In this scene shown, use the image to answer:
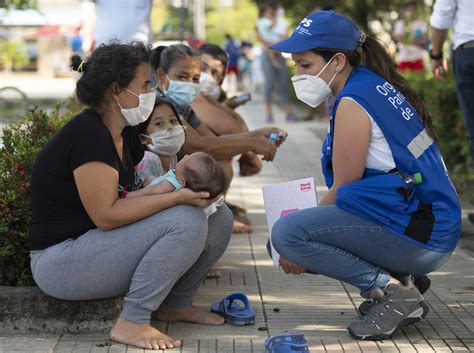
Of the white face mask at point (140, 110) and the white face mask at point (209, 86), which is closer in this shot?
the white face mask at point (140, 110)

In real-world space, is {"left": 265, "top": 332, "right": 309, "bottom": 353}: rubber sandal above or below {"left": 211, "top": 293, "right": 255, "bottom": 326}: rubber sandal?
above

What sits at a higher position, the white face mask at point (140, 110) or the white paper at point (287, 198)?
the white face mask at point (140, 110)

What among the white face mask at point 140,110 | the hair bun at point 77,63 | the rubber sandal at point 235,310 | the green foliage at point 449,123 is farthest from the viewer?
the green foliage at point 449,123

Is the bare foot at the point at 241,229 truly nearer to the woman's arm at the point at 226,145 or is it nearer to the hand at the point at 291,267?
the woman's arm at the point at 226,145

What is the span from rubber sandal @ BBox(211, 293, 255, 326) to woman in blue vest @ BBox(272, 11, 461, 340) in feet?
1.22

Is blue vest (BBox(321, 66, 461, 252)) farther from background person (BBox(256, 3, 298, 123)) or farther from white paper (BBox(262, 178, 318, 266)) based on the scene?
background person (BBox(256, 3, 298, 123))

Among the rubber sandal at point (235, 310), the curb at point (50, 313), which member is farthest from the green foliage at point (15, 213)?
the rubber sandal at point (235, 310)

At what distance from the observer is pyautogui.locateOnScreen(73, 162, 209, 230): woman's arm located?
423cm

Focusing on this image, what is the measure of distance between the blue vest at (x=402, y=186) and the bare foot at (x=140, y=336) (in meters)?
0.99

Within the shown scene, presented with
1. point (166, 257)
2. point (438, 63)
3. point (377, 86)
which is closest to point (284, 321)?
point (166, 257)

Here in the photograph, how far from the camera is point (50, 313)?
15.1 feet

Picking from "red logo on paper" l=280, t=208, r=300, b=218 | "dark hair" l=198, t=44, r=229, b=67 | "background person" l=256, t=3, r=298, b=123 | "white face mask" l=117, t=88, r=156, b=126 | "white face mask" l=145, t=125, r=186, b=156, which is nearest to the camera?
"white face mask" l=117, t=88, r=156, b=126

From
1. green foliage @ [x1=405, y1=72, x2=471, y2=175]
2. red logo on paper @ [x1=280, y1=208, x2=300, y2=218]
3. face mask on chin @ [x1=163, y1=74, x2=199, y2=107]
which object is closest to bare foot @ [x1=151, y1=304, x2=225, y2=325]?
red logo on paper @ [x1=280, y1=208, x2=300, y2=218]

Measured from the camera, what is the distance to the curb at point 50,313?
457 centimetres
